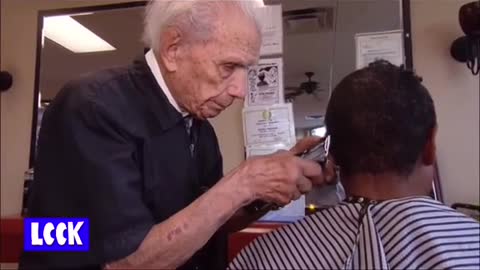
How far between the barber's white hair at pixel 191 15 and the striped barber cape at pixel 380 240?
430 millimetres

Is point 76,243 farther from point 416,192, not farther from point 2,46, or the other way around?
point 2,46

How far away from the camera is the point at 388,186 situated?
0.79m

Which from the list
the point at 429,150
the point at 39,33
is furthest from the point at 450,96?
the point at 39,33

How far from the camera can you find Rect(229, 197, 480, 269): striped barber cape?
2.38 feet

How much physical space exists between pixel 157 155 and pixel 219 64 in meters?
0.23

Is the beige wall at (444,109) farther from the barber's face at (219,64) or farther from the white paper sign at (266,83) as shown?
the barber's face at (219,64)

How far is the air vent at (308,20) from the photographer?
1.57 m

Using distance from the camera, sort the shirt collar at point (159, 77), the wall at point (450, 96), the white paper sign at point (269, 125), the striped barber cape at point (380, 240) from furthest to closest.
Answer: the white paper sign at point (269, 125)
the wall at point (450, 96)
the shirt collar at point (159, 77)
the striped barber cape at point (380, 240)

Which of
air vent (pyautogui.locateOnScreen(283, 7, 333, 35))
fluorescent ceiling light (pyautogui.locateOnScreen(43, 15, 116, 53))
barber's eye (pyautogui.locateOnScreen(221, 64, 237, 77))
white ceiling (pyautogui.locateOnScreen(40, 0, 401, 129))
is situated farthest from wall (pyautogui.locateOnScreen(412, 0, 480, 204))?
fluorescent ceiling light (pyautogui.locateOnScreen(43, 15, 116, 53))

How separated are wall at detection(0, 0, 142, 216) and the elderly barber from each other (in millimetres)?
906

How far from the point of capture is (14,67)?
1.74 metres

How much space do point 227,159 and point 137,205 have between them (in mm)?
805

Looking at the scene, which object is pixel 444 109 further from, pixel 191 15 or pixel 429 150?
pixel 191 15

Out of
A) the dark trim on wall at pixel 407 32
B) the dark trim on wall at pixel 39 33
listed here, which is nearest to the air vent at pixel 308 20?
the dark trim on wall at pixel 407 32
